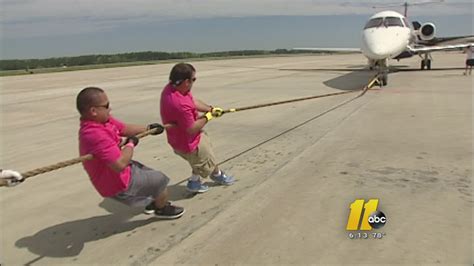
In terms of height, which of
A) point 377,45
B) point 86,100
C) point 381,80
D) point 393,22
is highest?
point 393,22

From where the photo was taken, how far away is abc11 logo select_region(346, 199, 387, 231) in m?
3.85

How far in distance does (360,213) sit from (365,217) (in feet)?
0.33

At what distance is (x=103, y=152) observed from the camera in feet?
10.5

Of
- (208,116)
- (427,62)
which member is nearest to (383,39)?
(427,62)

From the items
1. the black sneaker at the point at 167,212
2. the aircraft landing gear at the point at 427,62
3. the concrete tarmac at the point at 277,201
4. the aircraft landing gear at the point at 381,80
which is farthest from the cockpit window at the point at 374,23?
the black sneaker at the point at 167,212

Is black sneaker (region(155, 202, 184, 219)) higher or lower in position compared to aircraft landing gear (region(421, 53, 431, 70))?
lower

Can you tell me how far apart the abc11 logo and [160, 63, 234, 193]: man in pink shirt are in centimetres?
170

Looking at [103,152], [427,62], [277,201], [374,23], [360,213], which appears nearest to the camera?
[103,152]

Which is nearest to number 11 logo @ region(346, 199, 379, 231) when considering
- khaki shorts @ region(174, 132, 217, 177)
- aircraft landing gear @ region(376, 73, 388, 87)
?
khaki shorts @ region(174, 132, 217, 177)

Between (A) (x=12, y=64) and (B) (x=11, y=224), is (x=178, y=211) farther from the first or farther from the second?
(A) (x=12, y=64)

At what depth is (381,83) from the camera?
15547 mm

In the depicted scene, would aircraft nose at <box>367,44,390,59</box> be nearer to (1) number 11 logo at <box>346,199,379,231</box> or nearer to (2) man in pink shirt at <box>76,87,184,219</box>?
(1) number 11 logo at <box>346,199,379,231</box>

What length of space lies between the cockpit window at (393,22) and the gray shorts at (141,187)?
15275 mm

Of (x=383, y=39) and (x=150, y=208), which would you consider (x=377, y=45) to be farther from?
(x=150, y=208)
